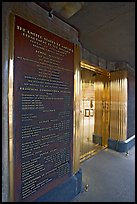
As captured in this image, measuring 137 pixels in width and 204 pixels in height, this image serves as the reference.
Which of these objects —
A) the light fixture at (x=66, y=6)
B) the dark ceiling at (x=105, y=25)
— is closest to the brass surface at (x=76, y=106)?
the dark ceiling at (x=105, y=25)

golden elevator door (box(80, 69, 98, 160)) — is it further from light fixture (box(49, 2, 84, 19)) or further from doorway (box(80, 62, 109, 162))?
light fixture (box(49, 2, 84, 19))

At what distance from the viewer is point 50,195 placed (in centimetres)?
164

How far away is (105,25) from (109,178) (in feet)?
7.67

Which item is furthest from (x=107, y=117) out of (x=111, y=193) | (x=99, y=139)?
Answer: (x=111, y=193)

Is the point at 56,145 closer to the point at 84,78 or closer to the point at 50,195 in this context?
the point at 50,195

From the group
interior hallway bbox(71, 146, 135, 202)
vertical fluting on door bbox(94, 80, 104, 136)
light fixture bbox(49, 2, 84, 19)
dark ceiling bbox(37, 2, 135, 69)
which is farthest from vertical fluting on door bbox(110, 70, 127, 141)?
light fixture bbox(49, 2, 84, 19)

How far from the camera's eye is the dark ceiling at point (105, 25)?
1.57 metres

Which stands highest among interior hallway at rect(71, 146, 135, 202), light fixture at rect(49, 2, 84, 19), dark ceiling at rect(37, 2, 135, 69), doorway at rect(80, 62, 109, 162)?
dark ceiling at rect(37, 2, 135, 69)

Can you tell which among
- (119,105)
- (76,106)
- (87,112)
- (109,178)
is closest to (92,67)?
(87,112)

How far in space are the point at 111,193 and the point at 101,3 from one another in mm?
2321

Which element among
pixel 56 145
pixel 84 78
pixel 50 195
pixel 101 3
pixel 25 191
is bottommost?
pixel 50 195

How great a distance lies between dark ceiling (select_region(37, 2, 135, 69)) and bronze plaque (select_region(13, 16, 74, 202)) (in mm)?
332

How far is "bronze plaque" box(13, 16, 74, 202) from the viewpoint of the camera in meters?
1.38

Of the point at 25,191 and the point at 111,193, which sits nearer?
the point at 25,191
